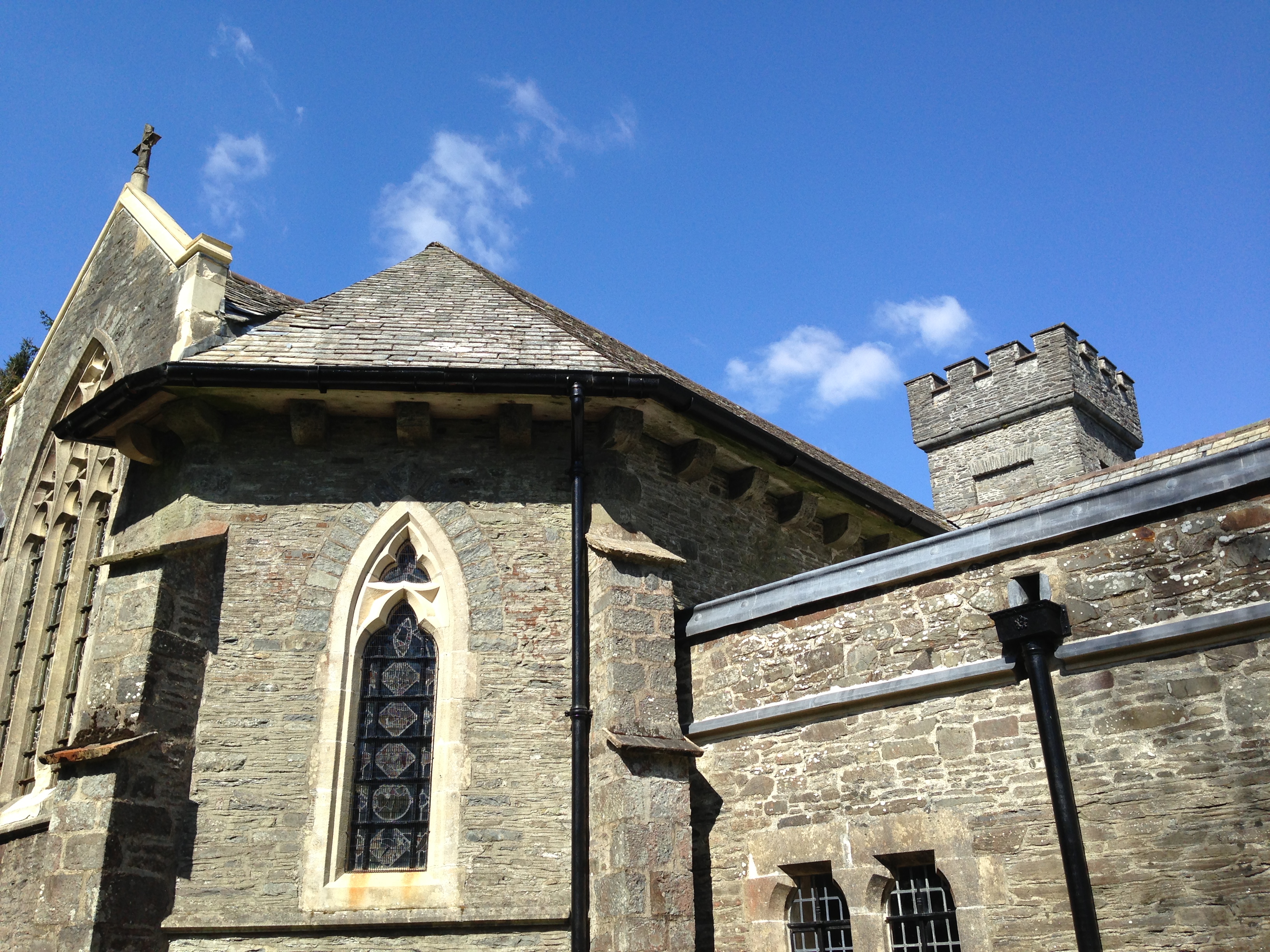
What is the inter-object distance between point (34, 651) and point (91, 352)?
3.36 m

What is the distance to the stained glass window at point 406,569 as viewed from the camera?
8.76m

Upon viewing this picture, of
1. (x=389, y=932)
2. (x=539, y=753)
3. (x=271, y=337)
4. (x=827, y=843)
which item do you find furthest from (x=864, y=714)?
(x=271, y=337)

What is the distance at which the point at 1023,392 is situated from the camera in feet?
88.0

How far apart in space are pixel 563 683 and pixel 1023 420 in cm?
2124

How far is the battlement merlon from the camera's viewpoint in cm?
2630

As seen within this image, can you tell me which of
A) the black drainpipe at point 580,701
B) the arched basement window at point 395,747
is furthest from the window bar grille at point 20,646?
the black drainpipe at point 580,701

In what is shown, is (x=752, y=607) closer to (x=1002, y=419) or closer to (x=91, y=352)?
(x=91, y=352)

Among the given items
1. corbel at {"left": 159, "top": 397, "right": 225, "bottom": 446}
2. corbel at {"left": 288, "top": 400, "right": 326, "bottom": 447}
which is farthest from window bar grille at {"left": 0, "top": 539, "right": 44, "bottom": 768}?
corbel at {"left": 288, "top": 400, "right": 326, "bottom": 447}

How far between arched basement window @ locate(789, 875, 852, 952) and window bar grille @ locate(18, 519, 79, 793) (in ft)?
22.0

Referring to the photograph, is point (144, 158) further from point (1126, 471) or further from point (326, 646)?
point (1126, 471)

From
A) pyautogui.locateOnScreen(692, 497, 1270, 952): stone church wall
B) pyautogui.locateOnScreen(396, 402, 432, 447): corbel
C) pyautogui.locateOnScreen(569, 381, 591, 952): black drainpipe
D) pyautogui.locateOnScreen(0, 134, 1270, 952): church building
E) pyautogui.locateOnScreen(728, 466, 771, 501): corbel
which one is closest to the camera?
pyautogui.locateOnScreen(692, 497, 1270, 952): stone church wall

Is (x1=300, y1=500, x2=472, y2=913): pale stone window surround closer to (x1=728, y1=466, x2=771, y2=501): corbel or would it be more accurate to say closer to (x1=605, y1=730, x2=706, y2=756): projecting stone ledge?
(x1=605, y1=730, x2=706, y2=756): projecting stone ledge

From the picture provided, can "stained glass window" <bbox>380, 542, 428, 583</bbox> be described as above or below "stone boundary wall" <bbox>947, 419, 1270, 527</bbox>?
below

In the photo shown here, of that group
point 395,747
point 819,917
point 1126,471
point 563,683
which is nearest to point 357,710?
point 395,747
